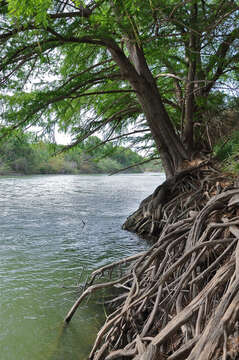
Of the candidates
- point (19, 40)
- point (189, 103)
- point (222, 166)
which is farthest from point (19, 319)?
point (189, 103)

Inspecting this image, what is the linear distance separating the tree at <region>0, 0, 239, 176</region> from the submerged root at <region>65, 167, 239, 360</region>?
1.99 meters

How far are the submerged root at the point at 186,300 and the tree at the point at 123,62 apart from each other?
1.99 metres

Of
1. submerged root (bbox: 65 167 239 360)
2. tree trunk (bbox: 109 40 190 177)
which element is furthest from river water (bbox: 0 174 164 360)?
tree trunk (bbox: 109 40 190 177)

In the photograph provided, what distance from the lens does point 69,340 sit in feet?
8.41

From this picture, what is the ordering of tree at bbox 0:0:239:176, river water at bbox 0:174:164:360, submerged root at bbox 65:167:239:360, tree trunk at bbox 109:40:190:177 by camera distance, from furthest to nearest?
tree trunk at bbox 109:40:190:177
tree at bbox 0:0:239:176
river water at bbox 0:174:164:360
submerged root at bbox 65:167:239:360

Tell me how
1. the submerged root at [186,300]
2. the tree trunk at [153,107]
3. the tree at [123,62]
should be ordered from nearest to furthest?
the submerged root at [186,300]
the tree at [123,62]
the tree trunk at [153,107]

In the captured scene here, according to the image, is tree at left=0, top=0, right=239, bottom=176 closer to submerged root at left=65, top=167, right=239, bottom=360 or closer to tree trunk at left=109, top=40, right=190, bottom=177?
tree trunk at left=109, top=40, right=190, bottom=177

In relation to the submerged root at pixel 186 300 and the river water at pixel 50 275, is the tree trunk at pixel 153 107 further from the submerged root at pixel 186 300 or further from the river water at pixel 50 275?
the submerged root at pixel 186 300

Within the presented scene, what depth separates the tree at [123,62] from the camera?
11.8ft

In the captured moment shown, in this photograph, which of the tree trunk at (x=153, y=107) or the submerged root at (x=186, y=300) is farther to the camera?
the tree trunk at (x=153, y=107)

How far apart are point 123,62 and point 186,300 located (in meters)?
4.68

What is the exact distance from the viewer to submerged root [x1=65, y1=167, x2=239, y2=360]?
1.52 meters

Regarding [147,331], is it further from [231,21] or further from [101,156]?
[101,156]

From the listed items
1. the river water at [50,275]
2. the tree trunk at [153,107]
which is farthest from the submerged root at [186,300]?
the tree trunk at [153,107]
